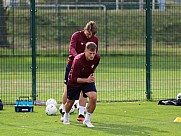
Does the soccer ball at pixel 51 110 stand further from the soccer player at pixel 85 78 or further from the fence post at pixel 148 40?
the fence post at pixel 148 40

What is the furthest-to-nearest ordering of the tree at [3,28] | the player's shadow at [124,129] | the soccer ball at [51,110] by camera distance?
the tree at [3,28] < the soccer ball at [51,110] < the player's shadow at [124,129]

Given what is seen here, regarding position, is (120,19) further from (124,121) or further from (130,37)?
(124,121)

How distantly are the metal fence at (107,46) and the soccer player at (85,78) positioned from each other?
451 centimetres

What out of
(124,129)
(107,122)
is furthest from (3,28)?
(124,129)

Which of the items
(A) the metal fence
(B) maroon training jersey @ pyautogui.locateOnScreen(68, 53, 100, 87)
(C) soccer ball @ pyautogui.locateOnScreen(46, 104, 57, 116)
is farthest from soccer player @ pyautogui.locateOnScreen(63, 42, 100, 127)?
(A) the metal fence

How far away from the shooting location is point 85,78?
12.8 metres

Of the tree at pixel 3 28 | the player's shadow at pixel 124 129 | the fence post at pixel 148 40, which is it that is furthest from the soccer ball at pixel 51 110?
the fence post at pixel 148 40

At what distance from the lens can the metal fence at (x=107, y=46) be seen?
717 inches

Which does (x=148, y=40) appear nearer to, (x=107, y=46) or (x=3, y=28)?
(x=107, y=46)

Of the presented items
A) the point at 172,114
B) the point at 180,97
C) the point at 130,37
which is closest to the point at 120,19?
the point at 130,37

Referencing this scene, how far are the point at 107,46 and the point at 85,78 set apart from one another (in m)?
8.23

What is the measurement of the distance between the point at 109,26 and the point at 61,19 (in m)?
2.02

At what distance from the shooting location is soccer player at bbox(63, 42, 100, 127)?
12.7m

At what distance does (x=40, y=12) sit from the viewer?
789 inches
